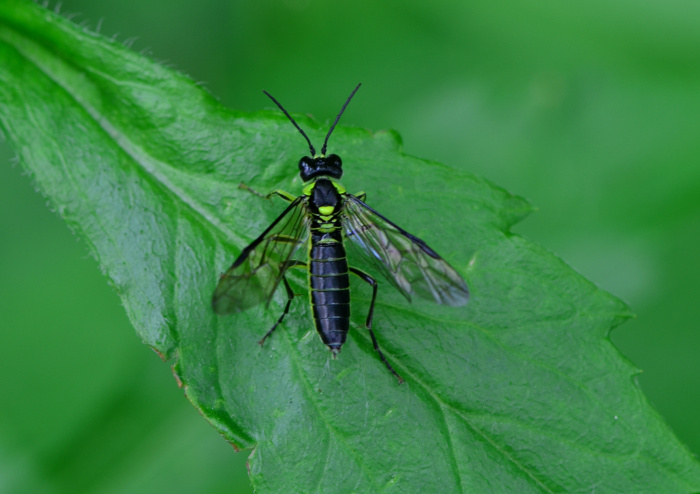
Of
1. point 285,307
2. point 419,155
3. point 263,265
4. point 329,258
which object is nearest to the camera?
point 263,265

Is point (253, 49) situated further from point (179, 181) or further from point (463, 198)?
point (463, 198)

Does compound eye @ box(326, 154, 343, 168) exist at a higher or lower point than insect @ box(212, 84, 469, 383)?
higher

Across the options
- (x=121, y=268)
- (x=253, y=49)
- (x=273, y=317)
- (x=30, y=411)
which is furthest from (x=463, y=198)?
(x=30, y=411)

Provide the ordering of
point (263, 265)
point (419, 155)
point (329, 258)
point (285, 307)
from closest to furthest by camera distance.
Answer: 1. point (263, 265)
2. point (285, 307)
3. point (329, 258)
4. point (419, 155)

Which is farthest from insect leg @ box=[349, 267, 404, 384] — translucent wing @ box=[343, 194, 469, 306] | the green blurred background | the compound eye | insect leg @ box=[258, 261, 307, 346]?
the green blurred background

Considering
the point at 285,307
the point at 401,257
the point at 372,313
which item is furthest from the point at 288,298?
the point at 401,257

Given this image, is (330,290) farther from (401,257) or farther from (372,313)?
(401,257)

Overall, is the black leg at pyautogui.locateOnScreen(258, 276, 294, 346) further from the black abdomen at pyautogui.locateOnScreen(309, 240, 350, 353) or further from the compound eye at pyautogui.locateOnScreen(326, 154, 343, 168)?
the compound eye at pyautogui.locateOnScreen(326, 154, 343, 168)

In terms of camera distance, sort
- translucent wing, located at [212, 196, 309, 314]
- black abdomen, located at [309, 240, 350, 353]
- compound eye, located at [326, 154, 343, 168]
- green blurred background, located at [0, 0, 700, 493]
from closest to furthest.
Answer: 1. translucent wing, located at [212, 196, 309, 314]
2. black abdomen, located at [309, 240, 350, 353]
3. compound eye, located at [326, 154, 343, 168]
4. green blurred background, located at [0, 0, 700, 493]
